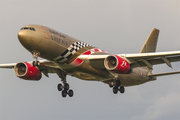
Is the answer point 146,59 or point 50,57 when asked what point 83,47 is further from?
point 146,59

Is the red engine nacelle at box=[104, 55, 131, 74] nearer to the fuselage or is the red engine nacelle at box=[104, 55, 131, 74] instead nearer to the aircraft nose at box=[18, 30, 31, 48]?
the fuselage

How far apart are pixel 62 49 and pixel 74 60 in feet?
6.66

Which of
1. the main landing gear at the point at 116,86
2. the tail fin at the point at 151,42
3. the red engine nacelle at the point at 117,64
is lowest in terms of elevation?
the main landing gear at the point at 116,86

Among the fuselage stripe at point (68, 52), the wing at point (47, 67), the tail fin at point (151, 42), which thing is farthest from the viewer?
the tail fin at point (151, 42)

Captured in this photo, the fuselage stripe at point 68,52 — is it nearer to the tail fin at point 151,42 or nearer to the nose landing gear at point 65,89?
the nose landing gear at point 65,89

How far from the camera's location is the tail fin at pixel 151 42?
155 feet

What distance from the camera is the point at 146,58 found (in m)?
36.8

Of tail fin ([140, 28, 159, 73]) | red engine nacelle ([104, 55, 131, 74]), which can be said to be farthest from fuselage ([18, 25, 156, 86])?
tail fin ([140, 28, 159, 73])

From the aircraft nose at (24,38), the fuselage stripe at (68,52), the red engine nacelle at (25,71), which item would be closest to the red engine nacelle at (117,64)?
the fuselage stripe at (68,52)

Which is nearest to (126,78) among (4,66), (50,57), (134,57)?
(134,57)

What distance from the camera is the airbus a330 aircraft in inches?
1368

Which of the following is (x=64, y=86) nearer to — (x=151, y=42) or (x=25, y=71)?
(x=25, y=71)

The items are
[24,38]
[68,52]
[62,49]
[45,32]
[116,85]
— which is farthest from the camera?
[116,85]

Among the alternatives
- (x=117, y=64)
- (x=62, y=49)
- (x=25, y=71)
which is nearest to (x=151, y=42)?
(x=117, y=64)
